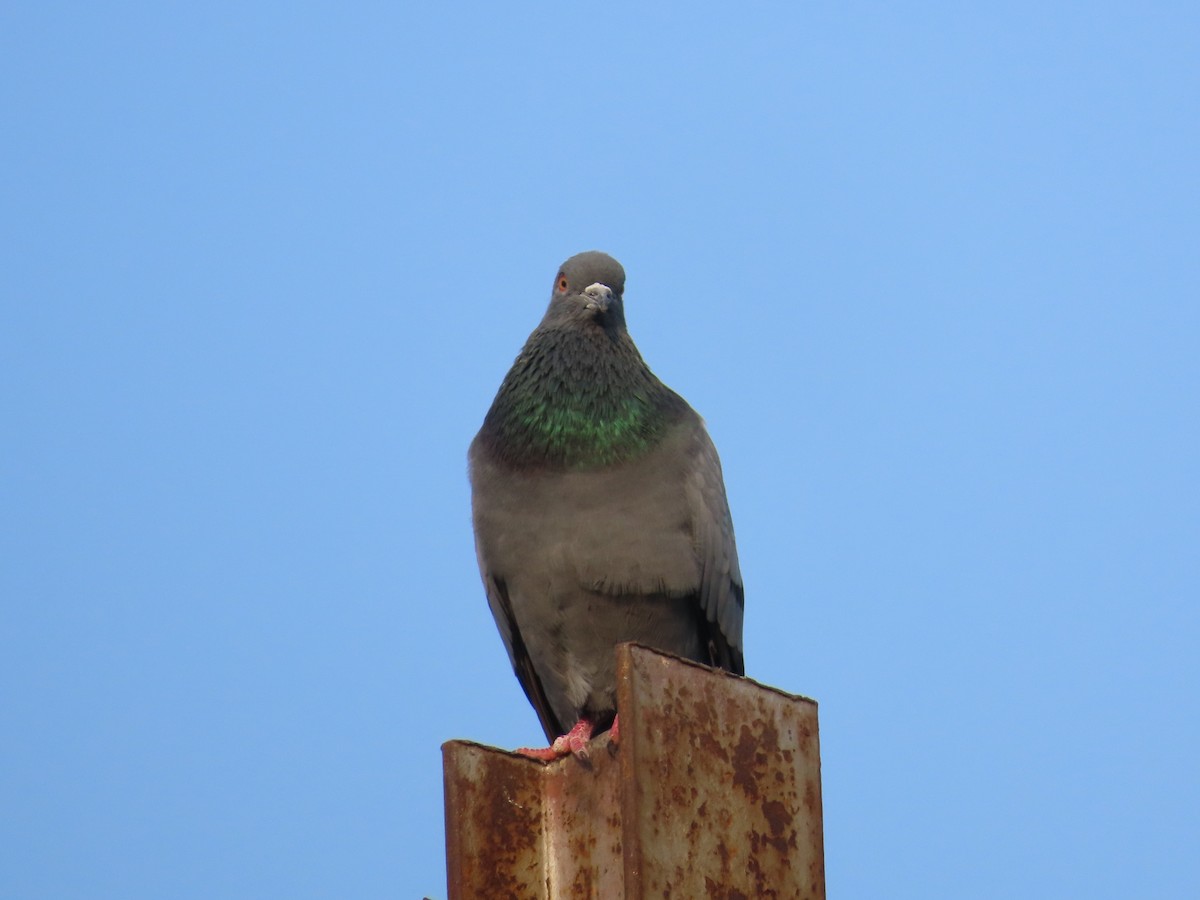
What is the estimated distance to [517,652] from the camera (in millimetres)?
8562

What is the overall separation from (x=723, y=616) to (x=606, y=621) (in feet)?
2.13

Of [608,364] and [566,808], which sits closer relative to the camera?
[566,808]

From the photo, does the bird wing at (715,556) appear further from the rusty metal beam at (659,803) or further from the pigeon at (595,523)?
the rusty metal beam at (659,803)

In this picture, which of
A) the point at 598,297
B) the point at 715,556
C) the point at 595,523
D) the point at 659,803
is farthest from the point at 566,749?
the point at 598,297

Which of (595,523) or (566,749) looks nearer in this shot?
(566,749)

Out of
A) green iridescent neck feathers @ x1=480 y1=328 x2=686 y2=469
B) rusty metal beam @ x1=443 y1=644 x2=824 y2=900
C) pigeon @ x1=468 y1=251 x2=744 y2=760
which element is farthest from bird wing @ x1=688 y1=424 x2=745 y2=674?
rusty metal beam @ x1=443 y1=644 x2=824 y2=900

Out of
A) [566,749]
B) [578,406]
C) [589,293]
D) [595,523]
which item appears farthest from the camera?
[589,293]

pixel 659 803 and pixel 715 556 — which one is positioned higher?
pixel 715 556

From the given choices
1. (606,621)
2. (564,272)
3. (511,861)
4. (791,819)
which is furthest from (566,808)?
(564,272)

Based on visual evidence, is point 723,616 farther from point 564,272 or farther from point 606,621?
point 564,272

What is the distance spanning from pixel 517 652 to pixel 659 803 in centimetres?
378

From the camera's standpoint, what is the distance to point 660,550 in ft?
26.1

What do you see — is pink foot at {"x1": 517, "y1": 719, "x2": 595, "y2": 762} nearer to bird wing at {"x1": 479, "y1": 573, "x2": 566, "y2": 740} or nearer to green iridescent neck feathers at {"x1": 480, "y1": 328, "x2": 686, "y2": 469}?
bird wing at {"x1": 479, "y1": 573, "x2": 566, "y2": 740}

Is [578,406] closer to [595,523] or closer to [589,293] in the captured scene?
[595,523]
